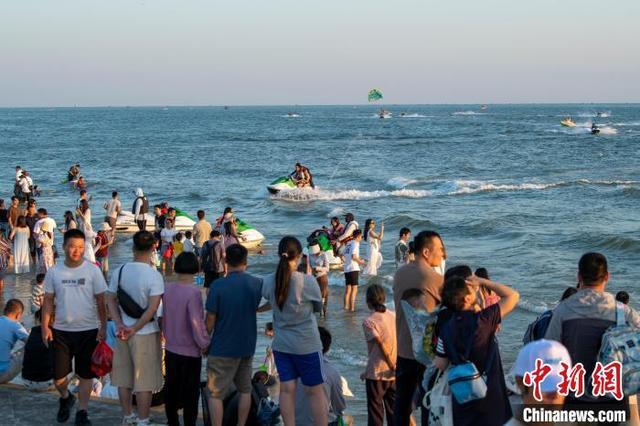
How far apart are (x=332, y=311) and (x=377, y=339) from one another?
788 centimetres

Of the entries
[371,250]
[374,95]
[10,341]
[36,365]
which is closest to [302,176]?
[371,250]

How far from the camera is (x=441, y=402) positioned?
4.84 m

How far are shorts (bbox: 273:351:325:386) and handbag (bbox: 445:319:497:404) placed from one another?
5.27 ft

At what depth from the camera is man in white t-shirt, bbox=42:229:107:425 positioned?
6.46 metres

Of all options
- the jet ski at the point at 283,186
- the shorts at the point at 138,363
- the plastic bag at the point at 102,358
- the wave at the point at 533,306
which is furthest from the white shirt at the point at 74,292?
the jet ski at the point at 283,186

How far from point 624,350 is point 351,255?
28.8 ft

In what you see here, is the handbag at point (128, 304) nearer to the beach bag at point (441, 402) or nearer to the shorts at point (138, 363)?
the shorts at point (138, 363)

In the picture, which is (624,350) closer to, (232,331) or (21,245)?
(232,331)

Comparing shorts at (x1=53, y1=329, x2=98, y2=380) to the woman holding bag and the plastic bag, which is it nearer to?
the plastic bag

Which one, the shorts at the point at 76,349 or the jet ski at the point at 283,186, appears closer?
the shorts at the point at 76,349

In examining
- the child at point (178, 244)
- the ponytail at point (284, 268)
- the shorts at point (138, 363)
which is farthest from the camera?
the child at point (178, 244)

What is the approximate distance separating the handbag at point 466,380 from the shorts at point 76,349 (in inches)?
123

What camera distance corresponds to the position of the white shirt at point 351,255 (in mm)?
13523

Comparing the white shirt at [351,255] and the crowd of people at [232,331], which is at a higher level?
the crowd of people at [232,331]
